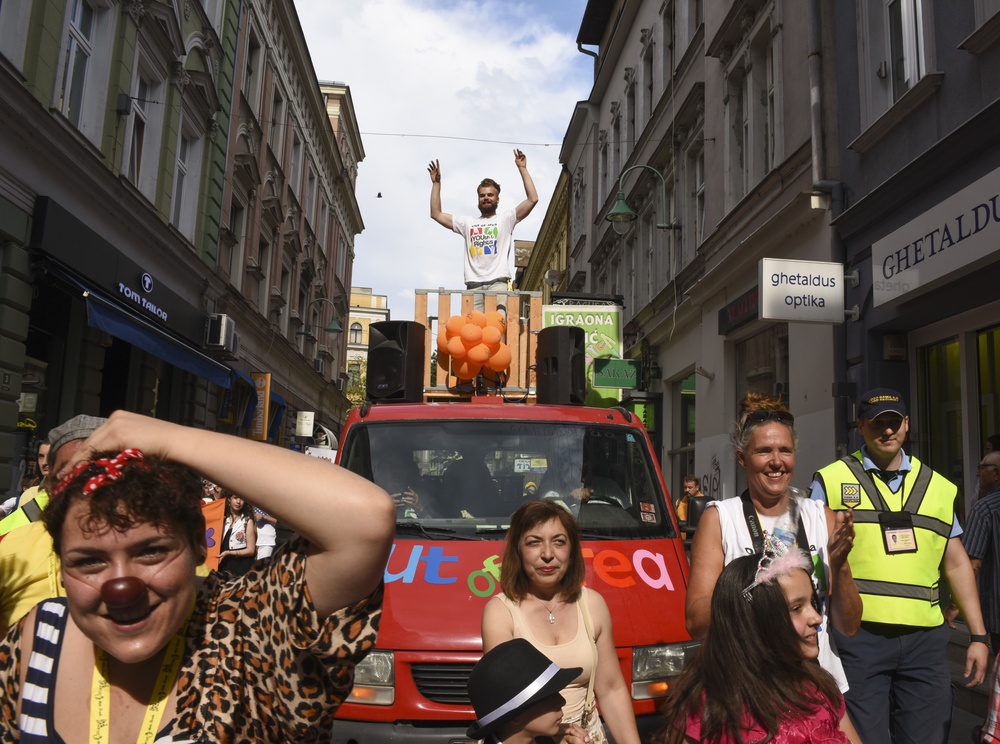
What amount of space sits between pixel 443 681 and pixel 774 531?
5.15 ft

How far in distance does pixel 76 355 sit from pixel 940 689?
1221 cm

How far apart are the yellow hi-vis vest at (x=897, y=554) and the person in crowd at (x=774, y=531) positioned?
1.08ft

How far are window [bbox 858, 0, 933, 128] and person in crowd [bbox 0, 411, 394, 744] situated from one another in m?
8.83

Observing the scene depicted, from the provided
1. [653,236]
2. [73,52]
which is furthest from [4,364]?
[653,236]

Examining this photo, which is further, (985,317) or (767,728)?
(985,317)

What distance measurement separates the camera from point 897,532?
12.6ft

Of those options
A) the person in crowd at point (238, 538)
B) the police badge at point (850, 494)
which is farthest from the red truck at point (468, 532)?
the person in crowd at point (238, 538)

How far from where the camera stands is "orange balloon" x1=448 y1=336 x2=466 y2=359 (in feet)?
22.4

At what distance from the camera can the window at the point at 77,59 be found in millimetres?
11695

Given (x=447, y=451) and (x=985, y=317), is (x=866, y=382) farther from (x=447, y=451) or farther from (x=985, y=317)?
(x=447, y=451)

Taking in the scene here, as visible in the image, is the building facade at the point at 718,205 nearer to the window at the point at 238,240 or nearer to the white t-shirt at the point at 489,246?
the white t-shirt at the point at 489,246

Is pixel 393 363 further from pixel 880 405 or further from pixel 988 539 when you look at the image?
pixel 988 539

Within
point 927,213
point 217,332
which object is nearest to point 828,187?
point 927,213

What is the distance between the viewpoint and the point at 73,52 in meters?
11.9
